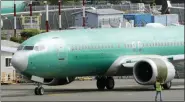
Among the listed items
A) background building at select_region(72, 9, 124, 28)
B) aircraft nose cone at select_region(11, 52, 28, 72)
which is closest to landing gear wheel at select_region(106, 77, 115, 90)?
aircraft nose cone at select_region(11, 52, 28, 72)

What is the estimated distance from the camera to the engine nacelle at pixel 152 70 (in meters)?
34.1

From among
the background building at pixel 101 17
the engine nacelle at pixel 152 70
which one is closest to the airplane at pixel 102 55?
the engine nacelle at pixel 152 70

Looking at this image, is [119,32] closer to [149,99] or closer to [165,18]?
[149,99]

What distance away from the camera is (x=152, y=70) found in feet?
112

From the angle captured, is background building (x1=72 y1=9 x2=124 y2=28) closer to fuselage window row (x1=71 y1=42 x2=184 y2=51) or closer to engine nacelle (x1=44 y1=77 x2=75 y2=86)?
fuselage window row (x1=71 y1=42 x2=184 y2=51)

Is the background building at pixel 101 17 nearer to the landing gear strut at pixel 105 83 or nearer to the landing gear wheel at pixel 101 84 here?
the landing gear wheel at pixel 101 84

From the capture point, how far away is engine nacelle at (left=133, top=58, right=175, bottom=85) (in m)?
34.1

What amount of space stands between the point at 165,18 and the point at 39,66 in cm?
4109

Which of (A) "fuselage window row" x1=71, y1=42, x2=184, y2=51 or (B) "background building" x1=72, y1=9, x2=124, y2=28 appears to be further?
(B) "background building" x1=72, y1=9, x2=124, y2=28

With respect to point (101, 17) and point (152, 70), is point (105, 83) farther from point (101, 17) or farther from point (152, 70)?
point (101, 17)

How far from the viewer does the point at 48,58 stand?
33.5 m

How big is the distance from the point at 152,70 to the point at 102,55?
2.89 m

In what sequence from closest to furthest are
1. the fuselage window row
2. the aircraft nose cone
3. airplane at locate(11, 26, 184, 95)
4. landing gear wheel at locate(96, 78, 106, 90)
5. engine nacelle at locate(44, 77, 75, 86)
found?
1. the aircraft nose cone
2. airplane at locate(11, 26, 184, 95)
3. the fuselage window row
4. engine nacelle at locate(44, 77, 75, 86)
5. landing gear wheel at locate(96, 78, 106, 90)

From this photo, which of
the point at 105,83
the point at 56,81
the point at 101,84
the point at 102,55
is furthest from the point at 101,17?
the point at 102,55
